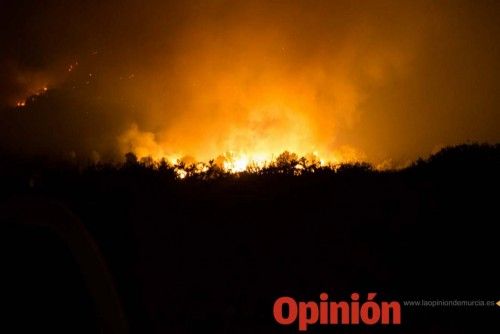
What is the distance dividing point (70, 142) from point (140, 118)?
489 cm

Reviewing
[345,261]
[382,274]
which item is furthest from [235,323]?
[382,274]

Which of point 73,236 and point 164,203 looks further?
point 164,203

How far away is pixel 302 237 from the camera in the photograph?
706 centimetres

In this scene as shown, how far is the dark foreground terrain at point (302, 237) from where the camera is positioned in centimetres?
601

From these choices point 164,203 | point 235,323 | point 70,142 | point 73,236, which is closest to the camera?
point 73,236

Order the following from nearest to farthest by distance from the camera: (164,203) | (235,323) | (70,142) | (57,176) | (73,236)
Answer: (73,236)
(235,323)
(164,203)
(57,176)
(70,142)

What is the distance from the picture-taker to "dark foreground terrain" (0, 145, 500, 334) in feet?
19.7

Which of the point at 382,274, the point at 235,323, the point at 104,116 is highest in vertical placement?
the point at 104,116

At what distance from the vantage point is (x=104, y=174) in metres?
8.07

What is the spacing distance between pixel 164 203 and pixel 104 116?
27.3 metres

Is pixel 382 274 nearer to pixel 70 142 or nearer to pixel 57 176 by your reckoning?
pixel 57 176

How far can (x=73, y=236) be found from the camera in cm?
229

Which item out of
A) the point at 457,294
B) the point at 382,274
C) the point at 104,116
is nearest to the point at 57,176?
the point at 382,274

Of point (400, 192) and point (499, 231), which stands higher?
point (400, 192)
